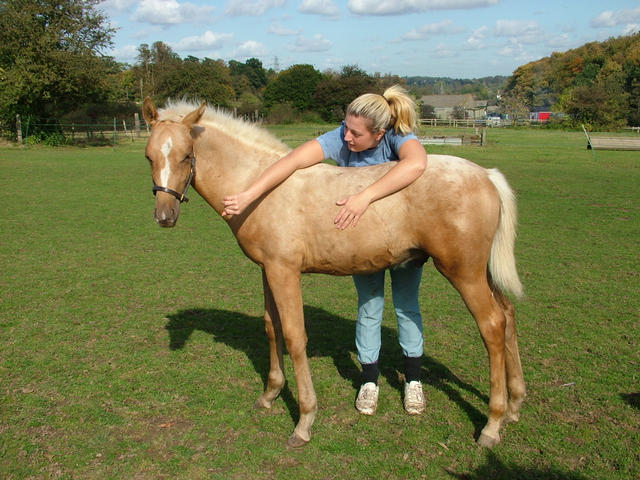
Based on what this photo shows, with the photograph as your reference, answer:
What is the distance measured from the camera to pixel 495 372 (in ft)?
11.7

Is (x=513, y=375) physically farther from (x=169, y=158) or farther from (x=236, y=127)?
(x=169, y=158)

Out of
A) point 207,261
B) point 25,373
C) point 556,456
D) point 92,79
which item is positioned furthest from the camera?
point 92,79

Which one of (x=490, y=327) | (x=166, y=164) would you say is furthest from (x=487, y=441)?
(x=166, y=164)

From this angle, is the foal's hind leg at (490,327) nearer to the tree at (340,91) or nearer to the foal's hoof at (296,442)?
the foal's hoof at (296,442)

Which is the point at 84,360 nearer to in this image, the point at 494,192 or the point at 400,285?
the point at 400,285

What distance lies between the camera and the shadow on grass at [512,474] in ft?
10.1

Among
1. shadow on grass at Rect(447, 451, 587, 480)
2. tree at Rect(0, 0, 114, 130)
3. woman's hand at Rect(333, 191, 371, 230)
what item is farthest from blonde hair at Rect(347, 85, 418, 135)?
tree at Rect(0, 0, 114, 130)

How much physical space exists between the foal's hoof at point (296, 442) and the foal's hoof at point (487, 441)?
1213 millimetres

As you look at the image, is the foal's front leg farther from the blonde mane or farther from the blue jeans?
the blonde mane

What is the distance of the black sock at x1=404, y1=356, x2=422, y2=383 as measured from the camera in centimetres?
404

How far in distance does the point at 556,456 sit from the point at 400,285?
159 cm

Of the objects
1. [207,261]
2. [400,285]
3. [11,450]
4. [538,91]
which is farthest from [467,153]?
[538,91]

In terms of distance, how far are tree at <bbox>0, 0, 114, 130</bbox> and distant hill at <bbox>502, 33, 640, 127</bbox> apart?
172 ft

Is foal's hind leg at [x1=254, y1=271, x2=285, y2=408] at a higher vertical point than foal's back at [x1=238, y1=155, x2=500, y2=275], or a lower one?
lower
